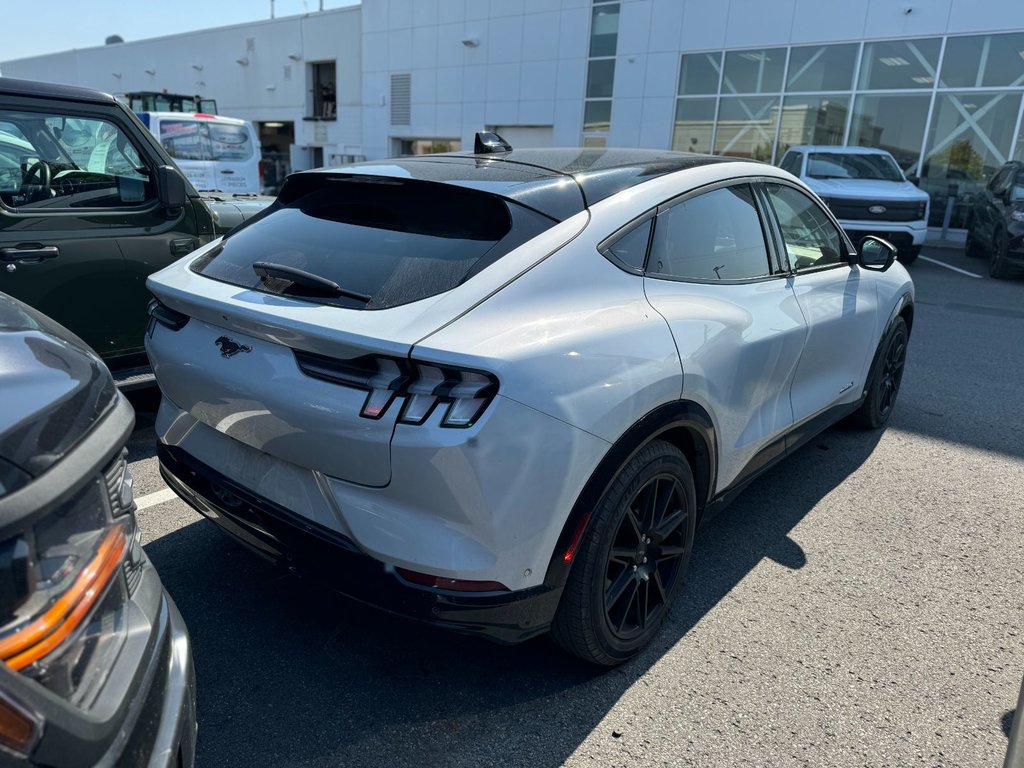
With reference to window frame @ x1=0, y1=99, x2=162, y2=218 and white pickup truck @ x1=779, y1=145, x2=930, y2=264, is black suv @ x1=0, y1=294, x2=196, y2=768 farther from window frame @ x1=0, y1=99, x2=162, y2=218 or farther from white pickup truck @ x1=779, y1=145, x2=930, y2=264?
white pickup truck @ x1=779, y1=145, x2=930, y2=264

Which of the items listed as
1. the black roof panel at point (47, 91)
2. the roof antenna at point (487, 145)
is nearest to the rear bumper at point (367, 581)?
the roof antenna at point (487, 145)

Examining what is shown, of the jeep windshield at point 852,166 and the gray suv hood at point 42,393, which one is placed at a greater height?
the jeep windshield at point 852,166

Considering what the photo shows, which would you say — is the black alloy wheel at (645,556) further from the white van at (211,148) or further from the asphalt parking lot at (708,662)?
the white van at (211,148)

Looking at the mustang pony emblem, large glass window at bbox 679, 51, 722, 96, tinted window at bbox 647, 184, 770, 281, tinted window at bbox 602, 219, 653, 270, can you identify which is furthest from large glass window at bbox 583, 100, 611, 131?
the mustang pony emblem

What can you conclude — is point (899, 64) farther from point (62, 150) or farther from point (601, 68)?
point (62, 150)

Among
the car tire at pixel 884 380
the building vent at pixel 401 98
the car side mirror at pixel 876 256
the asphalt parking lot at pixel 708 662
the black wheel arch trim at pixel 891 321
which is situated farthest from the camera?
the building vent at pixel 401 98

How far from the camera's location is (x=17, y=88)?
12.6ft

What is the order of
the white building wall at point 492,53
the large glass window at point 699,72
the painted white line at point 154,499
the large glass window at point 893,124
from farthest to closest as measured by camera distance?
the large glass window at point 699,72, the white building wall at point 492,53, the large glass window at point 893,124, the painted white line at point 154,499

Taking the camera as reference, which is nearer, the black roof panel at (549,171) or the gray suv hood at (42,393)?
the gray suv hood at (42,393)

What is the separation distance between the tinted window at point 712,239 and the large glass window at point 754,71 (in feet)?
59.3

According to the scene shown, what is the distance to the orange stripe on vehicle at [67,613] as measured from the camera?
1063 millimetres

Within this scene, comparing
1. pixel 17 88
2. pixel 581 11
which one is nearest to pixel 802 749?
pixel 17 88

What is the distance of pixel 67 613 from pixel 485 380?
3.40ft

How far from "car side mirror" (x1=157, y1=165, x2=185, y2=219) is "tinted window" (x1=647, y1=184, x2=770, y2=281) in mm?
3076
